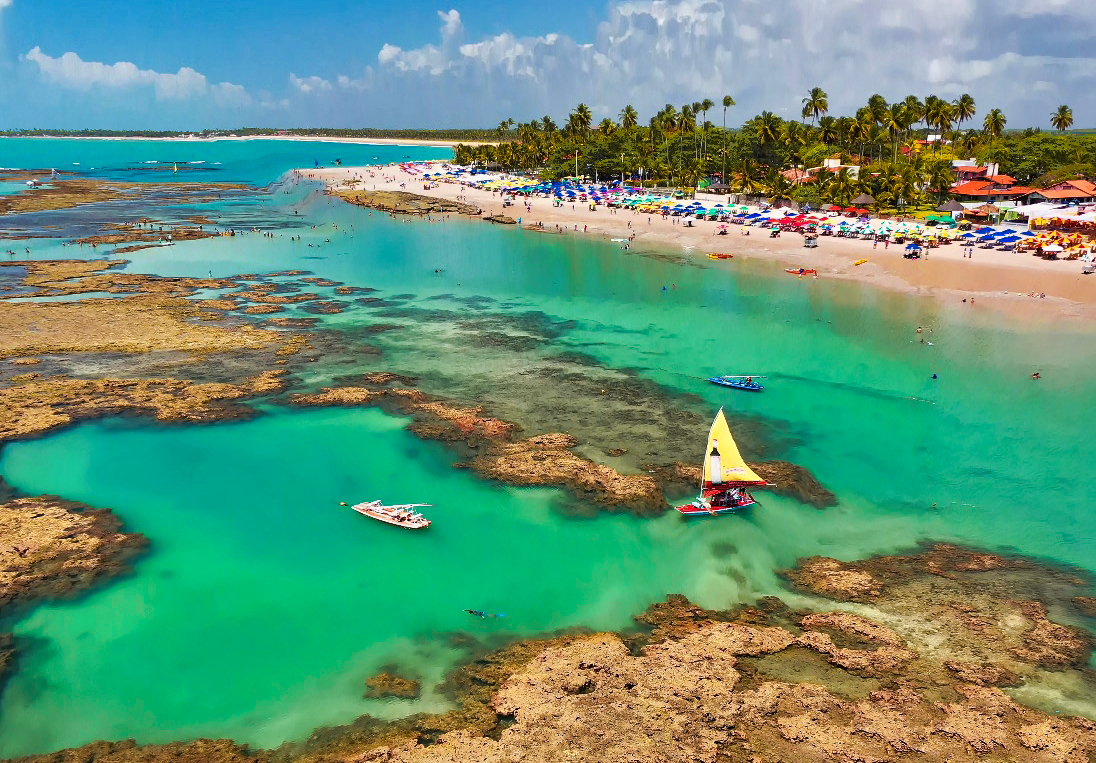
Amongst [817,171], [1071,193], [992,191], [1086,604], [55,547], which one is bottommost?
[55,547]

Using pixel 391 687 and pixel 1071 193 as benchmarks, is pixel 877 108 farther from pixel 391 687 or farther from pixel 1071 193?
pixel 391 687

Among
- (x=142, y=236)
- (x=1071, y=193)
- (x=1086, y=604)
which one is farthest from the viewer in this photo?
(x=142, y=236)

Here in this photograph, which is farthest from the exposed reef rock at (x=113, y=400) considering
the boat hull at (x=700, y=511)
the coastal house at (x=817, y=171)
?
the coastal house at (x=817, y=171)

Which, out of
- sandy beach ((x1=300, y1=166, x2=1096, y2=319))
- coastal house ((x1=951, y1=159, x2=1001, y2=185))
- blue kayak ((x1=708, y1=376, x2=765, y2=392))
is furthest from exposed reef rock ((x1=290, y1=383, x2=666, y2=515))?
coastal house ((x1=951, y1=159, x2=1001, y2=185))

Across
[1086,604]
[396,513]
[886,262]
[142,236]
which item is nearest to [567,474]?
[396,513]

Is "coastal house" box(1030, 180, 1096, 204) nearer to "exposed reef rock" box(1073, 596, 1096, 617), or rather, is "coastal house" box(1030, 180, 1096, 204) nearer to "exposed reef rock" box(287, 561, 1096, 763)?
"exposed reef rock" box(1073, 596, 1096, 617)

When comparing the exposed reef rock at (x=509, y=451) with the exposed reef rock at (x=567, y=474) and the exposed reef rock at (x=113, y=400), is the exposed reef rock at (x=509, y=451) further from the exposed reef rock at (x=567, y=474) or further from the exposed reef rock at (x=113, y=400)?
the exposed reef rock at (x=113, y=400)

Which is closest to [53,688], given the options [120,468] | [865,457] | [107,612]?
[107,612]
